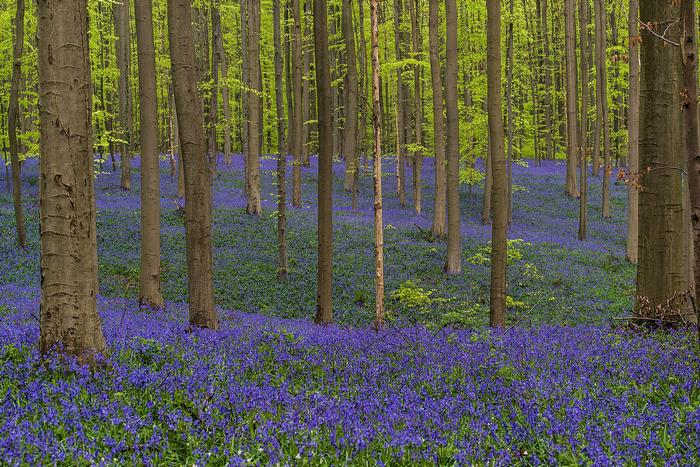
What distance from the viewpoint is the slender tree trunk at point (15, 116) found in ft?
58.3

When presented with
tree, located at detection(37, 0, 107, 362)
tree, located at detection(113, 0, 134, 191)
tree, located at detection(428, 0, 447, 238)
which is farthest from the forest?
tree, located at detection(113, 0, 134, 191)

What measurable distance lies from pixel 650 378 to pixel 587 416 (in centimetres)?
161

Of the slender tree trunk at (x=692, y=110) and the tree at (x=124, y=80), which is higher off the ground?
the tree at (x=124, y=80)

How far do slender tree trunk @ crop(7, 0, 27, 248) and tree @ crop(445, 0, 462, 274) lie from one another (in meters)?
13.6

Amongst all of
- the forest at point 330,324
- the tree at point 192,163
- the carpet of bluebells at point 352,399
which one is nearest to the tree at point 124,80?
the forest at point 330,324

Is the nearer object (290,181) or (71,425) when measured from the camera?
(71,425)

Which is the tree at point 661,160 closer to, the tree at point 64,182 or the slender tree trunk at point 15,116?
the tree at point 64,182

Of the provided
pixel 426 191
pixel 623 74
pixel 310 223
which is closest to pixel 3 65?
pixel 310 223

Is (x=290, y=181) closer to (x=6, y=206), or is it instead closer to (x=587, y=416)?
(x=6, y=206)

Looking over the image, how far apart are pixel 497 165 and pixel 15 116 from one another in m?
17.0

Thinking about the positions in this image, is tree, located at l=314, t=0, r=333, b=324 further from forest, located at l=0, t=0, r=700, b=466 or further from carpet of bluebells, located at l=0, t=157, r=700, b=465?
carpet of bluebells, located at l=0, t=157, r=700, b=465

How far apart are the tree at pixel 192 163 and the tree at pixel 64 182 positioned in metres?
3.86

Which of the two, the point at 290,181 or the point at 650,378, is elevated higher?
the point at 290,181

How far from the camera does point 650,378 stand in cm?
580
